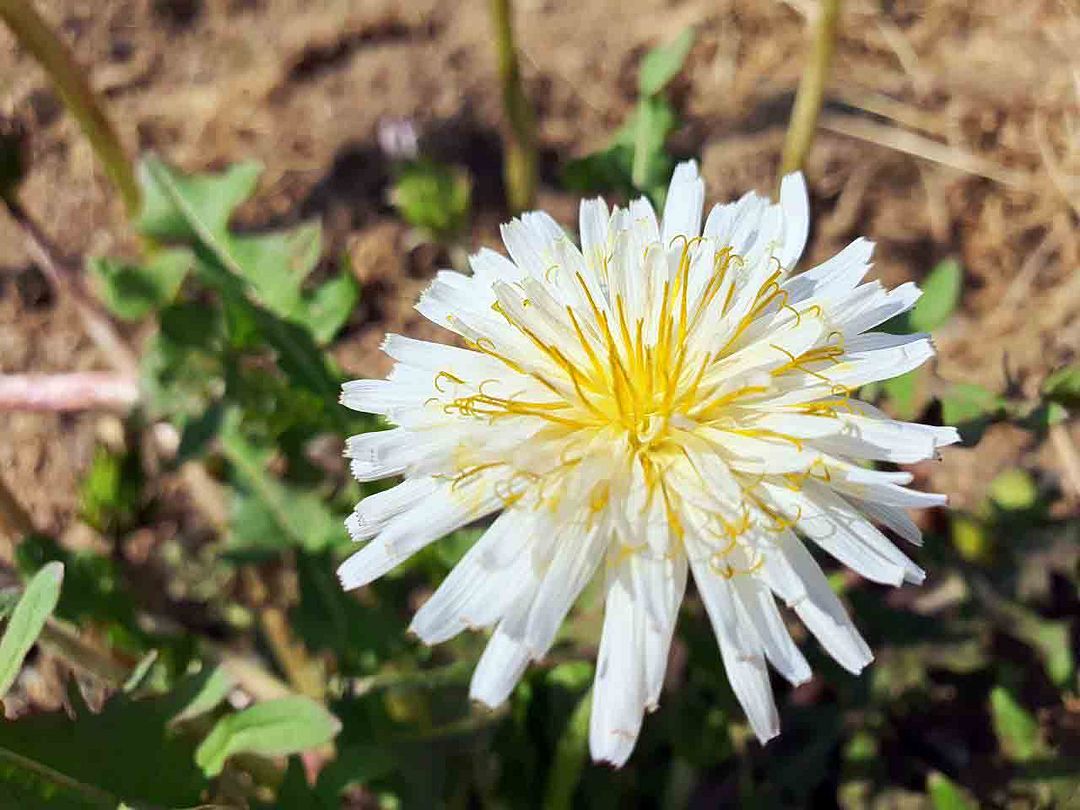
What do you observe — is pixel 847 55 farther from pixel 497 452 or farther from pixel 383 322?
pixel 497 452

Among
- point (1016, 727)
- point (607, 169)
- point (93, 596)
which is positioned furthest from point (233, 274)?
point (1016, 727)

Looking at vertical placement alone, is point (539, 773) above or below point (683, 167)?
below

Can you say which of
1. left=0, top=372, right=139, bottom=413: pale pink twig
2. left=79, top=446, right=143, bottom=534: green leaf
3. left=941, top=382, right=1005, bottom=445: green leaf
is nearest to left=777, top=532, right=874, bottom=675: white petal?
left=941, top=382, right=1005, bottom=445: green leaf

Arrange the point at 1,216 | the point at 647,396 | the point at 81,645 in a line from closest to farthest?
the point at 647,396
the point at 81,645
the point at 1,216

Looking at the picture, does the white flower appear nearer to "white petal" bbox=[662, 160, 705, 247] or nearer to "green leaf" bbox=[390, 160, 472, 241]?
"white petal" bbox=[662, 160, 705, 247]

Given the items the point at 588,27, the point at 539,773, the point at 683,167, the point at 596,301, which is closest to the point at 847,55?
the point at 588,27

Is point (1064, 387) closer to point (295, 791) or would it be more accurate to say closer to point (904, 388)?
point (904, 388)
